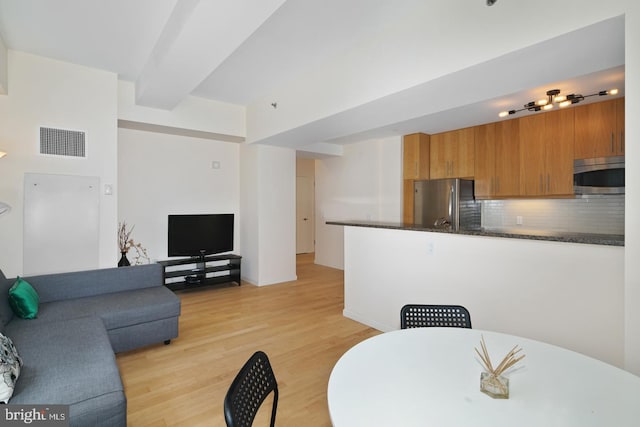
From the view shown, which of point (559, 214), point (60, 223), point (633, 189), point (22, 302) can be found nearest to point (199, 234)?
point (60, 223)

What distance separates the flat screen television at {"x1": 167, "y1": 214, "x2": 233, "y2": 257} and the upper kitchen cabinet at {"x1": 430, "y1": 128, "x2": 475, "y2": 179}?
360 centimetres

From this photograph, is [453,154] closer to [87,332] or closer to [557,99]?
[557,99]

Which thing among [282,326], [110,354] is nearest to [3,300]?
[110,354]

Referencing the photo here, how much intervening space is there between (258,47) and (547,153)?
391 centimetres

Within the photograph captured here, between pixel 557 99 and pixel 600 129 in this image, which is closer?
pixel 557 99

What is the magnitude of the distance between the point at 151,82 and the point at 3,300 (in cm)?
243

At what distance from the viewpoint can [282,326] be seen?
3551 mm

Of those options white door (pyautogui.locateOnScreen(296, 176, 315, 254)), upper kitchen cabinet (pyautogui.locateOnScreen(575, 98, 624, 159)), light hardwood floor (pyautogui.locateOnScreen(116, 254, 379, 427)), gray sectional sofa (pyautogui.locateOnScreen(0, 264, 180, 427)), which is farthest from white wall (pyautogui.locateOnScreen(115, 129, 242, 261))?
upper kitchen cabinet (pyautogui.locateOnScreen(575, 98, 624, 159))

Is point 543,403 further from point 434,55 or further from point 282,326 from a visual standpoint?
point 282,326

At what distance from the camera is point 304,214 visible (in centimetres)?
850

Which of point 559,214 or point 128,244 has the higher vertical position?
point 559,214

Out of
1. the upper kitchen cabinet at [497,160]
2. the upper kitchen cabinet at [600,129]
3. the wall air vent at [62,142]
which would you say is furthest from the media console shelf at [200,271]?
the upper kitchen cabinet at [600,129]

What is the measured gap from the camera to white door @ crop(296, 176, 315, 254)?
8398 millimetres

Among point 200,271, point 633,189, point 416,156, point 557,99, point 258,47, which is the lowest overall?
point 200,271
